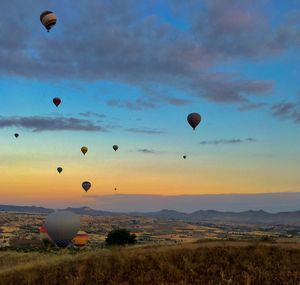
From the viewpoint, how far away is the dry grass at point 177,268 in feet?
72.3

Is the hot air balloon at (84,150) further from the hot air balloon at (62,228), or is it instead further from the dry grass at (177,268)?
the dry grass at (177,268)

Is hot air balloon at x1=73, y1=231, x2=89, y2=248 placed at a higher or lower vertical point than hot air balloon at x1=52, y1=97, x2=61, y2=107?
lower

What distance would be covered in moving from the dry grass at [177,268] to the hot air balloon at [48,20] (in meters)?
30.2

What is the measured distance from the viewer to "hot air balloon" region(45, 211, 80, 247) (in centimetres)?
5644

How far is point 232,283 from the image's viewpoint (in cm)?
2073

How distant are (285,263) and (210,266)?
4.12m

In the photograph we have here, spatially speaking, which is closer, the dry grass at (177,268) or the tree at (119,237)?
the dry grass at (177,268)

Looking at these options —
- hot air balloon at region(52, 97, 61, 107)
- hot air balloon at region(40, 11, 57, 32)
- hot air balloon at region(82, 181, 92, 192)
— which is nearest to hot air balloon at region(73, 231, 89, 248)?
hot air balloon at region(82, 181, 92, 192)

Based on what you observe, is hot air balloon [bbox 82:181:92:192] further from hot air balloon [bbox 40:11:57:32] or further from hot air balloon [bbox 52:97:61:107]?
hot air balloon [bbox 40:11:57:32]

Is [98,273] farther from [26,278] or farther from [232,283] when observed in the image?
[232,283]

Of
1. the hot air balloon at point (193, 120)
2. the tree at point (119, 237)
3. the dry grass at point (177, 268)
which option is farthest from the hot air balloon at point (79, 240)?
the dry grass at point (177, 268)

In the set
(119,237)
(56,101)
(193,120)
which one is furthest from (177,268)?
(119,237)

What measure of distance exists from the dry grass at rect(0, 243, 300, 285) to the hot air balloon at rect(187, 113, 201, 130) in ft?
98.4

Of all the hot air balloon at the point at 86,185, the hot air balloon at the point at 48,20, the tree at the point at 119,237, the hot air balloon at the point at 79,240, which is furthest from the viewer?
the hot air balloon at the point at 86,185
